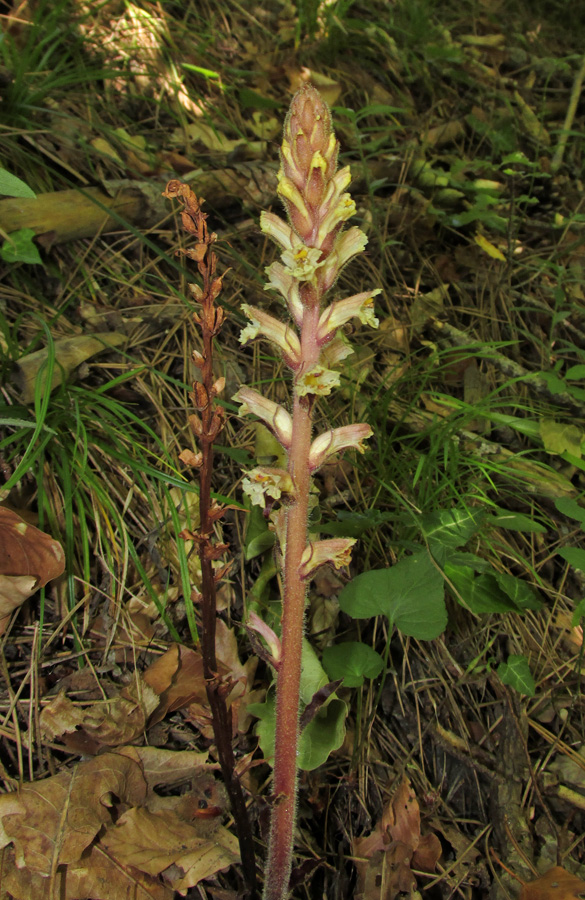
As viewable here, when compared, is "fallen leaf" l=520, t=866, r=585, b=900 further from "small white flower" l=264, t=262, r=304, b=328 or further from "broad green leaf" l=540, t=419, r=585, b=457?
"small white flower" l=264, t=262, r=304, b=328

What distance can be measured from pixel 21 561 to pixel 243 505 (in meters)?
0.78

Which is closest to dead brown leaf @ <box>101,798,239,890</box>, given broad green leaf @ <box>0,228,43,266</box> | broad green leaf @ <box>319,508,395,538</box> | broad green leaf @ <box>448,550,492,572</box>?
broad green leaf @ <box>319,508,395,538</box>

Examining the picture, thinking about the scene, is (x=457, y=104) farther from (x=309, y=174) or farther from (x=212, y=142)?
(x=309, y=174)

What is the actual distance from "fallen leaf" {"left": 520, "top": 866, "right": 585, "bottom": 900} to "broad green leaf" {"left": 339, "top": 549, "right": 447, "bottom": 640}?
78 cm

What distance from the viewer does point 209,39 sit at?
402cm

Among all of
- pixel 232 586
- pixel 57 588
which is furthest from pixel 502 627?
pixel 57 588

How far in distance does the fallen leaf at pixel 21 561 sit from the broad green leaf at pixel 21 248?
44.2 inches

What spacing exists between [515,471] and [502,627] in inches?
24.8

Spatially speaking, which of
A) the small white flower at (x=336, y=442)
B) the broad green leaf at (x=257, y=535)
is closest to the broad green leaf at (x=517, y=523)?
the broad green leaf at (x=257, y=535)

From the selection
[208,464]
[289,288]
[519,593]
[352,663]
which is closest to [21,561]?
[208,464]

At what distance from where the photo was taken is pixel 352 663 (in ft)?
6.77

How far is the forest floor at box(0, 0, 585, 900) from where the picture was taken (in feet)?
6.46

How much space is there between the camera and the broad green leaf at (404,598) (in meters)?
2.03

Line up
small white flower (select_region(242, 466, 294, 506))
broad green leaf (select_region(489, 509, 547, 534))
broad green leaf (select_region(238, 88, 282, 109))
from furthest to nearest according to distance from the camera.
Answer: broad green leaf (select_region(238, 88, 282, 109)), broad green leaf (select_region(489, 509, 547, 534)), small white flower (select_region(242, 466, 294, 506))
